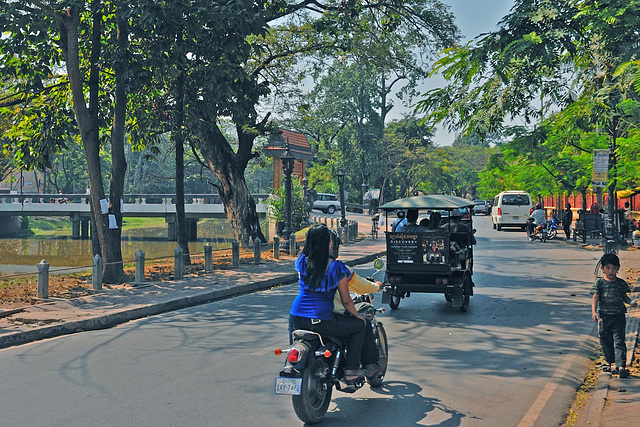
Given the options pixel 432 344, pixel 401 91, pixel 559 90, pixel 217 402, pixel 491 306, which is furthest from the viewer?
pixel 401 91

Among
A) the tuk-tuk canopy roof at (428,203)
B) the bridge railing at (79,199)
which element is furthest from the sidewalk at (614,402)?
the bridge railing at (79,199)

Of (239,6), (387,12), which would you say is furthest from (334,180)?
(239,6)

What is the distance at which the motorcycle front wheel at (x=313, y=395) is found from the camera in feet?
18.3

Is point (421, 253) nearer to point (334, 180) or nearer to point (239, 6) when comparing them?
point (239, 6)

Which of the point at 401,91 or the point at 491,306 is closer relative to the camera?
the point at 491,306

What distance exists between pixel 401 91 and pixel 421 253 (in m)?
61.8

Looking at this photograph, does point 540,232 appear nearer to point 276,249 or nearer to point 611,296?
point 276,249

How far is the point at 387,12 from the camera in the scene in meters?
23.7

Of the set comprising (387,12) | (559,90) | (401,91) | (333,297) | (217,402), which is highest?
(401,91)

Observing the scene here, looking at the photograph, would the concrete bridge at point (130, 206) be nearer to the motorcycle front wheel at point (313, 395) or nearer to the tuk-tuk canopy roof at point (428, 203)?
the tuk-tuk canopy roof at point (428, 203)

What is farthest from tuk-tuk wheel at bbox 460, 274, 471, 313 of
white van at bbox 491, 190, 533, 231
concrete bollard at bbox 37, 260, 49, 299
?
white van at bbox 491, 190, 533, 231

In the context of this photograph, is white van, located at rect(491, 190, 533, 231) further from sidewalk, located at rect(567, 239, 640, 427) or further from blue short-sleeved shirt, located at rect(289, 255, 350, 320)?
blue short-sleeved shirt, located at rect(289, 255, 350, 320)

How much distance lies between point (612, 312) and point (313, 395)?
11.6 feet

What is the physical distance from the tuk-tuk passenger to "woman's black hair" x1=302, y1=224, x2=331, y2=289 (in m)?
6.27
